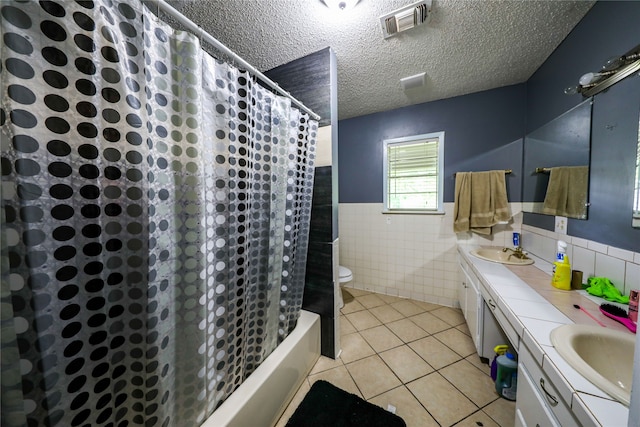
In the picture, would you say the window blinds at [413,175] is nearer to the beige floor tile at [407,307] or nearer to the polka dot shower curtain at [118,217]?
the beige floor tile at [407,307]

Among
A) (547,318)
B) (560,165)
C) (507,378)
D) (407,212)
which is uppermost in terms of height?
(560,165)

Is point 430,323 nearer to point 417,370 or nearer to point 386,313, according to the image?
point 386,313

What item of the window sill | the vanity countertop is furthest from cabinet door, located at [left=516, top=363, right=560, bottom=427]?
the window sill

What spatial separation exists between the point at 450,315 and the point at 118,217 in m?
2.73

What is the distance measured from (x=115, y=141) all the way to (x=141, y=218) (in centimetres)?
24

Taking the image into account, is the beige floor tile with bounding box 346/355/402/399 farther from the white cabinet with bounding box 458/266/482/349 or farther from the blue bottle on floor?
the white cabinet with bounding box 458/266/482/349

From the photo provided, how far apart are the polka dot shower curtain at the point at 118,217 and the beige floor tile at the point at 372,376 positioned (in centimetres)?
85

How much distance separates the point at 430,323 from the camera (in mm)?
2031

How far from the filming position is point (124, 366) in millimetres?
680

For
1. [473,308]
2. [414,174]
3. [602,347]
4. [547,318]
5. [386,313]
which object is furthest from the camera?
[414,174]

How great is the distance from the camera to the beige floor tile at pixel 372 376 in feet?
4.45

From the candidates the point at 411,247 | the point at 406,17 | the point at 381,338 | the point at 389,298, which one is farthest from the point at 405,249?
the point at 406,17

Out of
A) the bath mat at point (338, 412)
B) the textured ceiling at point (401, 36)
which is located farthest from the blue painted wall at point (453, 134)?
the bath mat at point (338, 412)

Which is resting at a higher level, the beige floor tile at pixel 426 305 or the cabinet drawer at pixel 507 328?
the cabinet drawer at pixel 507 328
